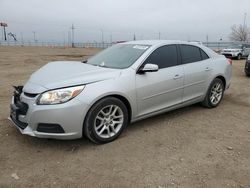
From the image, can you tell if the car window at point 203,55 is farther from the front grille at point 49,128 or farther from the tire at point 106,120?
the front grille at point 49,128

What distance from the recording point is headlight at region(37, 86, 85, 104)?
368cm

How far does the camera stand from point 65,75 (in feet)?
13.3

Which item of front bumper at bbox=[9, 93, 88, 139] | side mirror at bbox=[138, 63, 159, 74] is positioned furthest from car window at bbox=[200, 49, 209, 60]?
front bumper at bbox=[9, 93, 88, 139]

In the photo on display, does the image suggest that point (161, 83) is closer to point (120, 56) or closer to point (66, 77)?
point (120, 56)

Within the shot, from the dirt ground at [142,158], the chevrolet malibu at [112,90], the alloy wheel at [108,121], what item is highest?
the chevrolet malibu at [112,90]

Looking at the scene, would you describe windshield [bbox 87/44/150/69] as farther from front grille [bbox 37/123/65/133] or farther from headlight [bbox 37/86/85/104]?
front grille [bbox 37/123/65/133]

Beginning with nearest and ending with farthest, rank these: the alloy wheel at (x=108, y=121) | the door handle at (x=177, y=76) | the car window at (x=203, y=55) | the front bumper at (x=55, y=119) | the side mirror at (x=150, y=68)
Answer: the front bumper at (x=55, y=119)
the alloy wheel at (x=108, y=121)
the side mirror at (x=150, y=68)
the door handle at (x=177, y=76)
the car window at (x=203, y=55)

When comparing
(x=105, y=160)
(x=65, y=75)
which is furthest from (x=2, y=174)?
(x=65, y=75)

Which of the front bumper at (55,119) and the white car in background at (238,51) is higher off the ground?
the white car in background at (238,51)

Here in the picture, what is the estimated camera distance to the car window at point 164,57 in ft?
15.5

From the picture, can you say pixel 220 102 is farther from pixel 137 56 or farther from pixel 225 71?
pixel 137 56

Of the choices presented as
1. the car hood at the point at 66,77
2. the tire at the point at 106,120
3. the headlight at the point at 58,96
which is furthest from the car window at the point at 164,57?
the headlight at the point at 58,96

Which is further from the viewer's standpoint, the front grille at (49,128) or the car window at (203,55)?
the car window at (203,55)

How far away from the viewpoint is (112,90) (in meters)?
4.00
